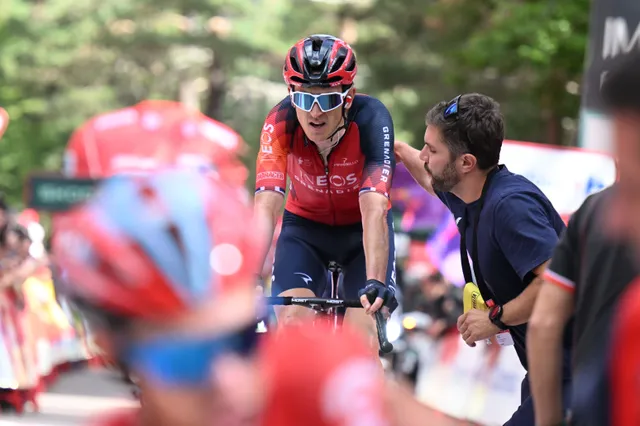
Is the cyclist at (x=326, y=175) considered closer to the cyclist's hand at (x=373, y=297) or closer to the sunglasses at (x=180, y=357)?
the cyclist's hand at (x=373, y=297)

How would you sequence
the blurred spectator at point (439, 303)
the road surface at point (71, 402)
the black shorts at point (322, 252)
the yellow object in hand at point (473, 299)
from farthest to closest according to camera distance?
the blurred spectator at point (439, 303), the road surface at point (71, 402), the black shorts at point (322, 252), the yellow object in hand at point (473, 299)

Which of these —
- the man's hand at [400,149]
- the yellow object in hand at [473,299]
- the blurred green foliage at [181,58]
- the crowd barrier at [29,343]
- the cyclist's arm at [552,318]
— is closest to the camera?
the cyclist's arm at [552,318]

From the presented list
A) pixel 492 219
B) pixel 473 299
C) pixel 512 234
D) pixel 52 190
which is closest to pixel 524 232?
pixel 512 234

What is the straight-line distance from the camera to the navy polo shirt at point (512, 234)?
430 cm

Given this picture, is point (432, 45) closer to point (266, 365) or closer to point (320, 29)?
point (320, 29)

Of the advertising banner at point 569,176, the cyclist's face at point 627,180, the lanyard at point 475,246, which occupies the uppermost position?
the cyclist's face at point 627,180

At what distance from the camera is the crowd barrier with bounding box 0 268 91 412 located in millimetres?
13445

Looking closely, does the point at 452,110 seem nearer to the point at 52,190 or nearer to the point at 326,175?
the point at 326,175

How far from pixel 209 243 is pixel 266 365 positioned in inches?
9.5

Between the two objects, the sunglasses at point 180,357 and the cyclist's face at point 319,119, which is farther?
the cyclist's face at point 319,119

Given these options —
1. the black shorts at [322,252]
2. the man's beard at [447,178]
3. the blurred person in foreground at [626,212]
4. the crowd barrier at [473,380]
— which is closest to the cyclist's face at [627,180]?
the blurred person in foreground at [626,212]

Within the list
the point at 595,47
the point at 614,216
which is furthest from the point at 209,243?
the point at 595,47

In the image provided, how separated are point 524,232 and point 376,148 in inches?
78.0

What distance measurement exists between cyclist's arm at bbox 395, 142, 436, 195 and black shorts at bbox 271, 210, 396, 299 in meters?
0.60
